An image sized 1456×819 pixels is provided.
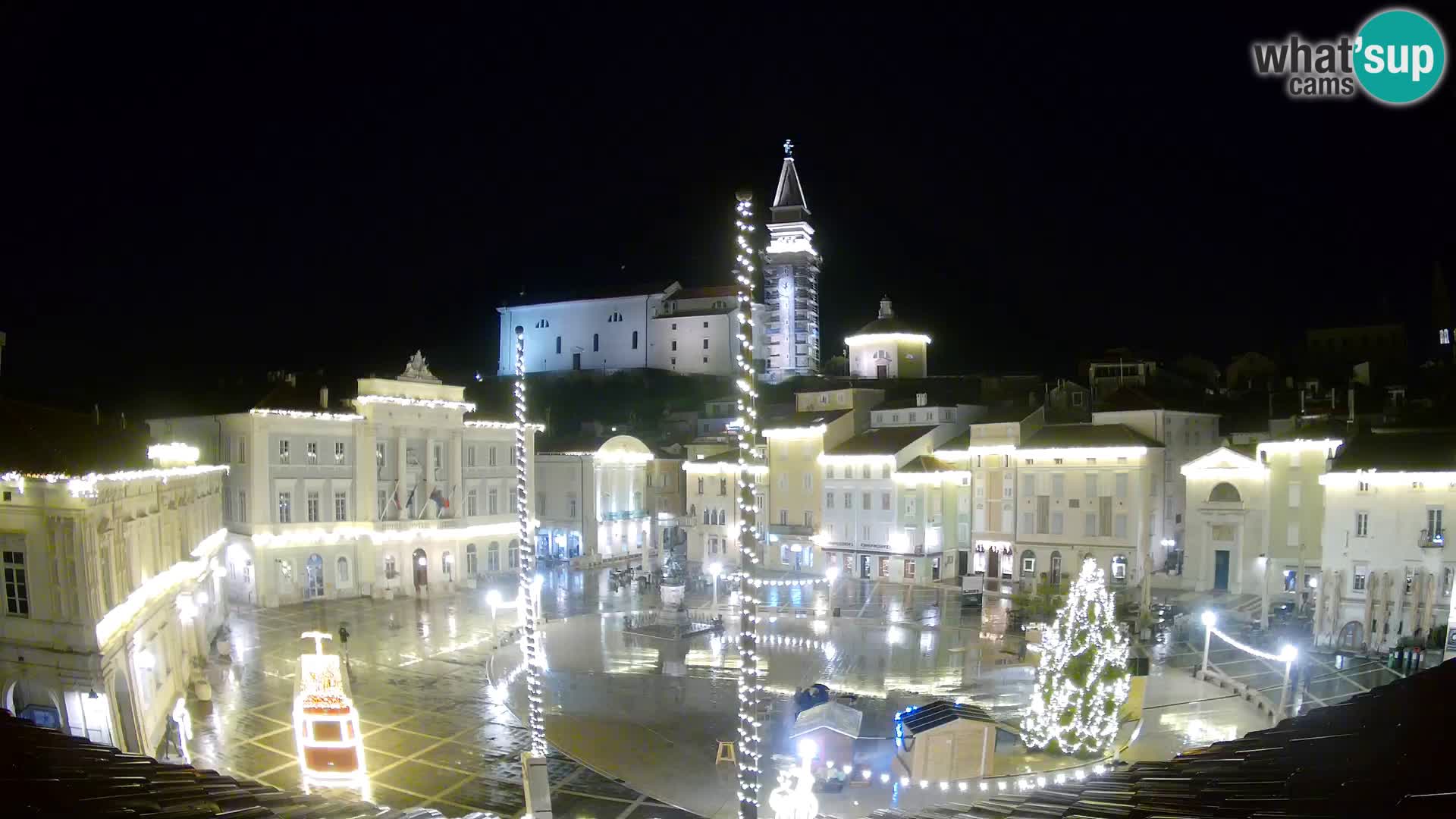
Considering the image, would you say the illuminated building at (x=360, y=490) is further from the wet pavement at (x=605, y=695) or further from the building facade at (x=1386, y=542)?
the building facade at (x=1386, y=542)

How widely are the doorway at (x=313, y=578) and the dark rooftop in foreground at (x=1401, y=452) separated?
3561 centimetres

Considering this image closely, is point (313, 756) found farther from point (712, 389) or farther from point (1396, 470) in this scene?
point (712, 389)

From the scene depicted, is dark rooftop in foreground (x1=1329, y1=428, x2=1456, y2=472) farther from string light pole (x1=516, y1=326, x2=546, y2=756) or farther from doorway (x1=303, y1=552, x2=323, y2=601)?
doorway (x1=303, y1=552, x2=323, y2=601)

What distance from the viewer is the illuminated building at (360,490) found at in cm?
3562

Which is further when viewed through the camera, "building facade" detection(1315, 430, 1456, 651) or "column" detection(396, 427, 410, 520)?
"column" detection(396, 427, 410, 520)

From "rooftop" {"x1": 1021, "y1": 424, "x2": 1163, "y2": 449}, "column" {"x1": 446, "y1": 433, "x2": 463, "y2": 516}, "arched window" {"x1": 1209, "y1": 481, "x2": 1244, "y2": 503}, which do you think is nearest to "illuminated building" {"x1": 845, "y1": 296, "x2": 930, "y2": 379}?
"rooftop" {"x1": 1021, "y1": 424, "x2": 1163, "y2": 449}

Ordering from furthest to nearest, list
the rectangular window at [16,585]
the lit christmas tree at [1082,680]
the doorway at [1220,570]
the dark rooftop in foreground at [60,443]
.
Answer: the doorway at [1220,570] → the lit christmas tree at [1082,680] → the dark rooftop in foreground at [60,443] → the rectangular window at [16,585]

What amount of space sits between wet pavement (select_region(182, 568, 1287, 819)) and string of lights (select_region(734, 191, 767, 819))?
15.4 feet

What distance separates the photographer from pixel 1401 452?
30.2 metres

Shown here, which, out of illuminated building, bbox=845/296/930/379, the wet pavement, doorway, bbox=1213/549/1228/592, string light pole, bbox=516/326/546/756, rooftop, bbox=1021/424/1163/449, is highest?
illuminated building, bbox=845/296/930/379

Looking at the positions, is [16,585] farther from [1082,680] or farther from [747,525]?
[1082,680]

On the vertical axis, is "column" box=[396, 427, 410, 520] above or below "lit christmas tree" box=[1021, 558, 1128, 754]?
above

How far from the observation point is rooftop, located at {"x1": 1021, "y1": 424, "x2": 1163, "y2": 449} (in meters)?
39.6

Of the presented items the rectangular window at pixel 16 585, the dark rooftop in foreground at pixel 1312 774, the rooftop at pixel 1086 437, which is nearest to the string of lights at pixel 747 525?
the dark rooftop in foreground at pixel 1312 774
